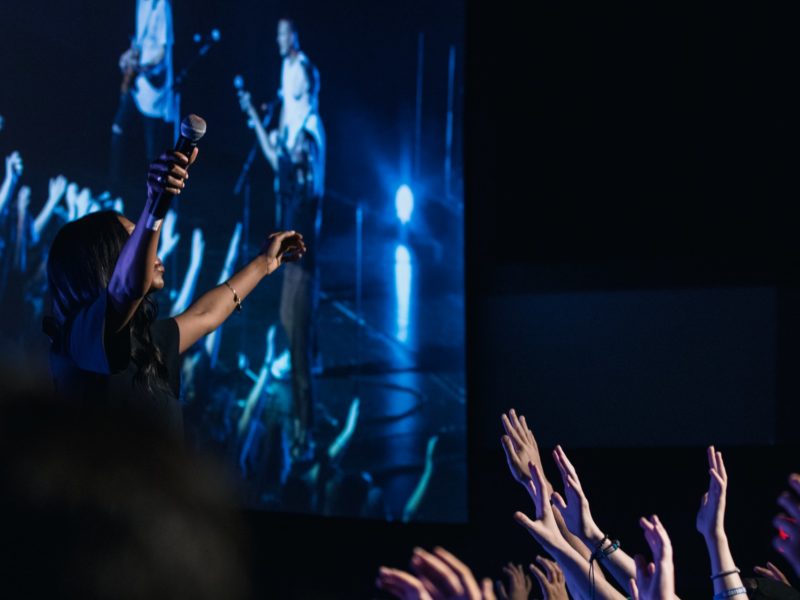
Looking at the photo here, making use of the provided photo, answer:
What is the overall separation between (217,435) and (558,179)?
1.89m

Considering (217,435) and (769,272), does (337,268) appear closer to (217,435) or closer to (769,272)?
(217,435)

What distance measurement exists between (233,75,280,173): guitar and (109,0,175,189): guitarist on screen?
0.36 m

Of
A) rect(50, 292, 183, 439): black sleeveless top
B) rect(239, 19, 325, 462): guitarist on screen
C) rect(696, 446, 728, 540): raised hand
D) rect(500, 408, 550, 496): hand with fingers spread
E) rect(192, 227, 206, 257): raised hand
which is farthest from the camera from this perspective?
rect(192, 227, 206, 257): raised hand

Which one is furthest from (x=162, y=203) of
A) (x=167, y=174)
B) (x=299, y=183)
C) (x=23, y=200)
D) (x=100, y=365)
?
(x=23, y=200)

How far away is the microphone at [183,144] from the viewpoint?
141 cm

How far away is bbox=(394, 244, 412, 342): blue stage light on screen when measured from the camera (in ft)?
12.9

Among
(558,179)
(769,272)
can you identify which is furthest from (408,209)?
(769,272)

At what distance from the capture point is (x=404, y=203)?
3.94m

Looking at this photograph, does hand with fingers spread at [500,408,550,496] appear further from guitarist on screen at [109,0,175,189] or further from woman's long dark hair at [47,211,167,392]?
guitarist on screen at [109,0,175,189]

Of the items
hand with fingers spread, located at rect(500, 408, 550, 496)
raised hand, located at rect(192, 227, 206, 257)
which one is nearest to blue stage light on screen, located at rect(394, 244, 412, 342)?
raised hand, located at rect(192, 227, 206, 257)

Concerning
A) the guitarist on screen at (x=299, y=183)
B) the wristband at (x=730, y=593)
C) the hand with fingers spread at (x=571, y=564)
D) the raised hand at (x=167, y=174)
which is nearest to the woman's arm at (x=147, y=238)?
the raised hand at (x=167, y=174)

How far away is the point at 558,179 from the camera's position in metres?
4.02

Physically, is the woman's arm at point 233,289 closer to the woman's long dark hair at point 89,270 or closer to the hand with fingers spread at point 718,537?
the woman's long dark hair at point 89,270

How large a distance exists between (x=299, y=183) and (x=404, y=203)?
1.68 feet
